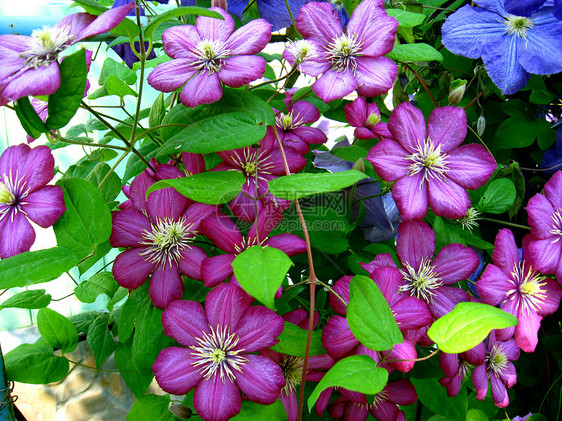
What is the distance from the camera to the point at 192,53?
50 cm

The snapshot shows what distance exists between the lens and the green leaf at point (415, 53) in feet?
1.75

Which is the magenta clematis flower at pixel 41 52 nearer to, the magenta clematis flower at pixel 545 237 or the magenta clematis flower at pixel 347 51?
the magenta clematis flower at pixel 347 51

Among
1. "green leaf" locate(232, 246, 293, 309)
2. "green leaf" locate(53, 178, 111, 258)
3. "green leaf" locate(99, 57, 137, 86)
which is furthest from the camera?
"green leaf" locate(99, 57, 137, 86)

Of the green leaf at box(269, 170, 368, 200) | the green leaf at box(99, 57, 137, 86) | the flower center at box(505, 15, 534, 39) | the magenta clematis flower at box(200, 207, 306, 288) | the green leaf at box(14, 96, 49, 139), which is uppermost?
the flower center at box(505, 15, 534, 39)

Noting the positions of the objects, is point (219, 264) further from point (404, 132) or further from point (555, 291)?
point (555, 291)

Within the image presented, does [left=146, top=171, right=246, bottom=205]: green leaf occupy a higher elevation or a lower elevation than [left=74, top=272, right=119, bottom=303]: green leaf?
higher

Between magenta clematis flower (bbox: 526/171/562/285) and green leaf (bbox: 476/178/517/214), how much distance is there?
0.04 meters

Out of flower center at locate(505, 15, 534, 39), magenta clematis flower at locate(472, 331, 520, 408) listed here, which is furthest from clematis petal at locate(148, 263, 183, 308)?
flower center at locate(505, 15, 534, 39)

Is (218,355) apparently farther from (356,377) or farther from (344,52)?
(344,52)

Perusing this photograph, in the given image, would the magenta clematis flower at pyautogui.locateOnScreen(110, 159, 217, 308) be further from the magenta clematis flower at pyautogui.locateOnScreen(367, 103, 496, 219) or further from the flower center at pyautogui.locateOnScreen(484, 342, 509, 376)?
the flower center at pyautogui.locateOnScreen(484, 342, 509, 376)

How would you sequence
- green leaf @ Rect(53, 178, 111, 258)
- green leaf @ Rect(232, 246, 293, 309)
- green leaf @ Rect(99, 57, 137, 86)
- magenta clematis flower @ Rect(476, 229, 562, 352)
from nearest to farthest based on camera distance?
green leaf @ Rect(232, 246, 293, 309) < green leaf @ Rect(53, 178, 111, 258) < magenta clematis flower @ Rect(476, 229, 562, 352) < green leaf @ Rect(99, 57, 137, 86)

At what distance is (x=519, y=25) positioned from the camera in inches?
24.2

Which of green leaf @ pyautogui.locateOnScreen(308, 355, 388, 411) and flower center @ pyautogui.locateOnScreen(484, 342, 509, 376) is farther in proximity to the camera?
flower center @ pyautogui.locateOnScreen(484, 342, 509, 376)

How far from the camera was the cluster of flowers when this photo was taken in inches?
17.8
